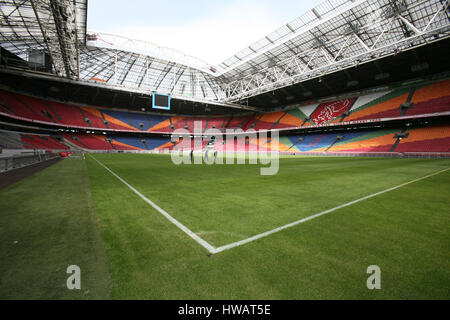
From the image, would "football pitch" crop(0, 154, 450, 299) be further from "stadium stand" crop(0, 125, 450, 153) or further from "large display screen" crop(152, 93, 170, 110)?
"large display screen" crop(152, 93, 170, 110)

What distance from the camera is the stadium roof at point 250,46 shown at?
63.8 feet

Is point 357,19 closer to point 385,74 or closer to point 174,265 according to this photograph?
point 385,74

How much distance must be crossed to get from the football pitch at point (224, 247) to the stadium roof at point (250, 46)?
68.7 ft

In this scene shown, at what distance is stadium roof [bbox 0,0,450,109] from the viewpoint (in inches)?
765

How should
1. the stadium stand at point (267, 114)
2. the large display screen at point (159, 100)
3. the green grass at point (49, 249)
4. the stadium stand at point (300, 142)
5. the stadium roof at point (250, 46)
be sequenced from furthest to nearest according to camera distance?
the large display screen at point (159, 100) < the stadium stand at point (267, 114) < the stadium stand at point (300, 142) < the stadium roof at point (250, 46) < the green grass at point (49, 249)

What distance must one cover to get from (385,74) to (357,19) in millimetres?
16895

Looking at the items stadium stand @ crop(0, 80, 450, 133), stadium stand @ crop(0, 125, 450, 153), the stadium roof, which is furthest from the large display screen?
stadium stand @ crop(0, 125, 450, 153)

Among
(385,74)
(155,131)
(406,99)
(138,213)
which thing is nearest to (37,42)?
(155,131)

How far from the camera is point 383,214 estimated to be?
4.30m

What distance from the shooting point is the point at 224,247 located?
277cm

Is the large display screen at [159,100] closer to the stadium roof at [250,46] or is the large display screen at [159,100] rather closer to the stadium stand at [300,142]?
the stadium roof at [250,46]

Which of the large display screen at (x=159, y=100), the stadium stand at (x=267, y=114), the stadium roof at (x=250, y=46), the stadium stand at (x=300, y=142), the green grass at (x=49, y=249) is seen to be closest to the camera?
the green grass at (x=49, y=249)

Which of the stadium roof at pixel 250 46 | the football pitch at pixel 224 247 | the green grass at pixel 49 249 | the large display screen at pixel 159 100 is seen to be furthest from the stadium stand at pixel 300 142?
the football pitch at pixel 224 247
